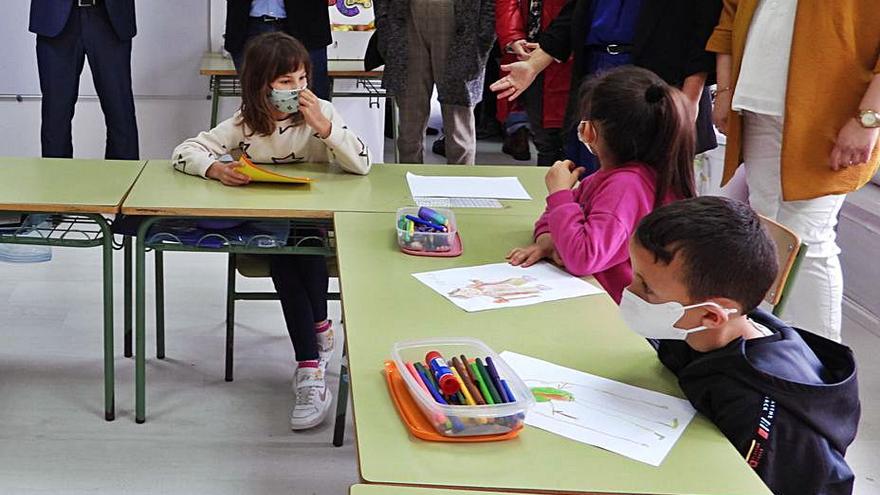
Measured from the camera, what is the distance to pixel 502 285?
186 centimetres

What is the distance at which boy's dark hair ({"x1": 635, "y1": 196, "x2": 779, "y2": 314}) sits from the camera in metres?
1.39

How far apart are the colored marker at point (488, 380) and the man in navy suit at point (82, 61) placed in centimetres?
316

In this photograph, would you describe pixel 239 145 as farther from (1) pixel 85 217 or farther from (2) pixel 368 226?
(2) pixel 368 226

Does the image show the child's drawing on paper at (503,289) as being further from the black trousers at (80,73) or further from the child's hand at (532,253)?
the black trousers at (80,73)

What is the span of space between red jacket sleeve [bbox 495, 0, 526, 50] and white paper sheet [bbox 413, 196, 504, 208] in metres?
1.11

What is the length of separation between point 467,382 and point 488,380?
0.03 meters

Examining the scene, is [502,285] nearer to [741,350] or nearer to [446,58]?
[741,350]

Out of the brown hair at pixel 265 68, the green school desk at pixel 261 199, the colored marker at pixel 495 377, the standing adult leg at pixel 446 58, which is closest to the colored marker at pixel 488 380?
the colored marker at pixel 495 377

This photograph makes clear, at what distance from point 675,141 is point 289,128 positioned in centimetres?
110

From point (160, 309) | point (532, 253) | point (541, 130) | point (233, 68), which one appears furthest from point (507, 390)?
point (233, 68)

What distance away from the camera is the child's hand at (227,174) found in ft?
8.27

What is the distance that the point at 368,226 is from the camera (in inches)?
87.1

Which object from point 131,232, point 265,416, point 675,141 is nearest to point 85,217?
point 131,232

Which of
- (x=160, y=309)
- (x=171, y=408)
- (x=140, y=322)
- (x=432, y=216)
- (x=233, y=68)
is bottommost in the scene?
(x=171, y=408)
